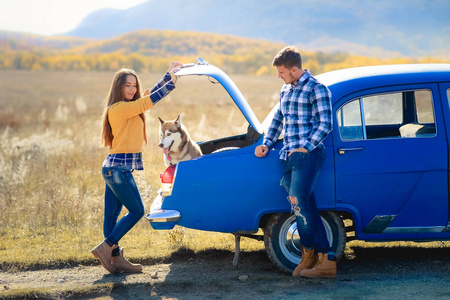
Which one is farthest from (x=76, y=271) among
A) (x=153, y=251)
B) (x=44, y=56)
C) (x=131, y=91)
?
(x=44, y=56)

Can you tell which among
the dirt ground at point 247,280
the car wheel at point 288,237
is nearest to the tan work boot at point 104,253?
the dirt ground at point 247,280

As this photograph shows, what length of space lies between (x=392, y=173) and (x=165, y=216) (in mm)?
2104

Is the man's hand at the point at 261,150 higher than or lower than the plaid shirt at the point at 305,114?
lower

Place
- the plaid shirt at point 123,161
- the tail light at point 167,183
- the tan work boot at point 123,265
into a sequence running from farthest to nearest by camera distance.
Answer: the tan work boot at point 123,265
the plaid shirt at point 123,161
the tail light at point 167,183

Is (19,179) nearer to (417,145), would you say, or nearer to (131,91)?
(131,91)

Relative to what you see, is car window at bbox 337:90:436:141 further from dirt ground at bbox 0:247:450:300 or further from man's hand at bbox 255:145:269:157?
dirt ground at bbox 0:247:450:300

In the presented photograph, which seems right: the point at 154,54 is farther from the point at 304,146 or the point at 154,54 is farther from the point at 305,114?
the point at 304,146

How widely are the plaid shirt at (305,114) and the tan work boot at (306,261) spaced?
0.91m

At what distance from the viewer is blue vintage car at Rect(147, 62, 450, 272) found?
5.05 m

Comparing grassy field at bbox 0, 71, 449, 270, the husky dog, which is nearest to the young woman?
the husky dog

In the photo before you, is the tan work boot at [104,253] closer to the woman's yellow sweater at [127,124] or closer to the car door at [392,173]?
the woman's yellow sweater at [127,124]

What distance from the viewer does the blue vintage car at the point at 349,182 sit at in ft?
16.6

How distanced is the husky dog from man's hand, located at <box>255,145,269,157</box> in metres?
0.95

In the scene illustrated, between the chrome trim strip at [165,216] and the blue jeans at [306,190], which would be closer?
the blue jeans at [306,190]
